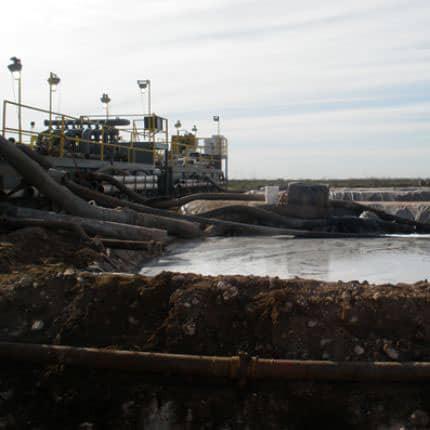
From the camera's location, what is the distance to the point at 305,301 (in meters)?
4.81

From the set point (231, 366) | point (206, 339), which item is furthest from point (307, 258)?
point (231, 366)

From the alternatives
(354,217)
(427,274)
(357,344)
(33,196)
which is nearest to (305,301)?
(357,344)

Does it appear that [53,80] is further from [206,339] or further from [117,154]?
[206,339]

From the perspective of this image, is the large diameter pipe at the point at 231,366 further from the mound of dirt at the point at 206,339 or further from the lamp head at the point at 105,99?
the lamp head at the point at 105,99

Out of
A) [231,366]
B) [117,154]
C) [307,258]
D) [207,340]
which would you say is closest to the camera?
[231,366]

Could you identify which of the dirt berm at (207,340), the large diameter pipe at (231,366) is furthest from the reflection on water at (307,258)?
the large diameter pipe at (231,366)

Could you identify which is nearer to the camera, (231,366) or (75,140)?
(231,366)

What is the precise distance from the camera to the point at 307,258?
33.0 feet

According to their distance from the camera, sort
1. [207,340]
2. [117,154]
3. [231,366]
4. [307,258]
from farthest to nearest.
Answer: [117,154] → [307,258] → [207,340] → [231,366]

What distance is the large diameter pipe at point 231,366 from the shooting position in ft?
13.8

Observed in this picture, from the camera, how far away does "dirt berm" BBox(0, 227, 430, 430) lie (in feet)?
13.8

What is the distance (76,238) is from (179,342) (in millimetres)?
5367

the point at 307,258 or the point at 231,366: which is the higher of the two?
the point at 307,258

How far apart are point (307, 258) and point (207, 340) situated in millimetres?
5574
